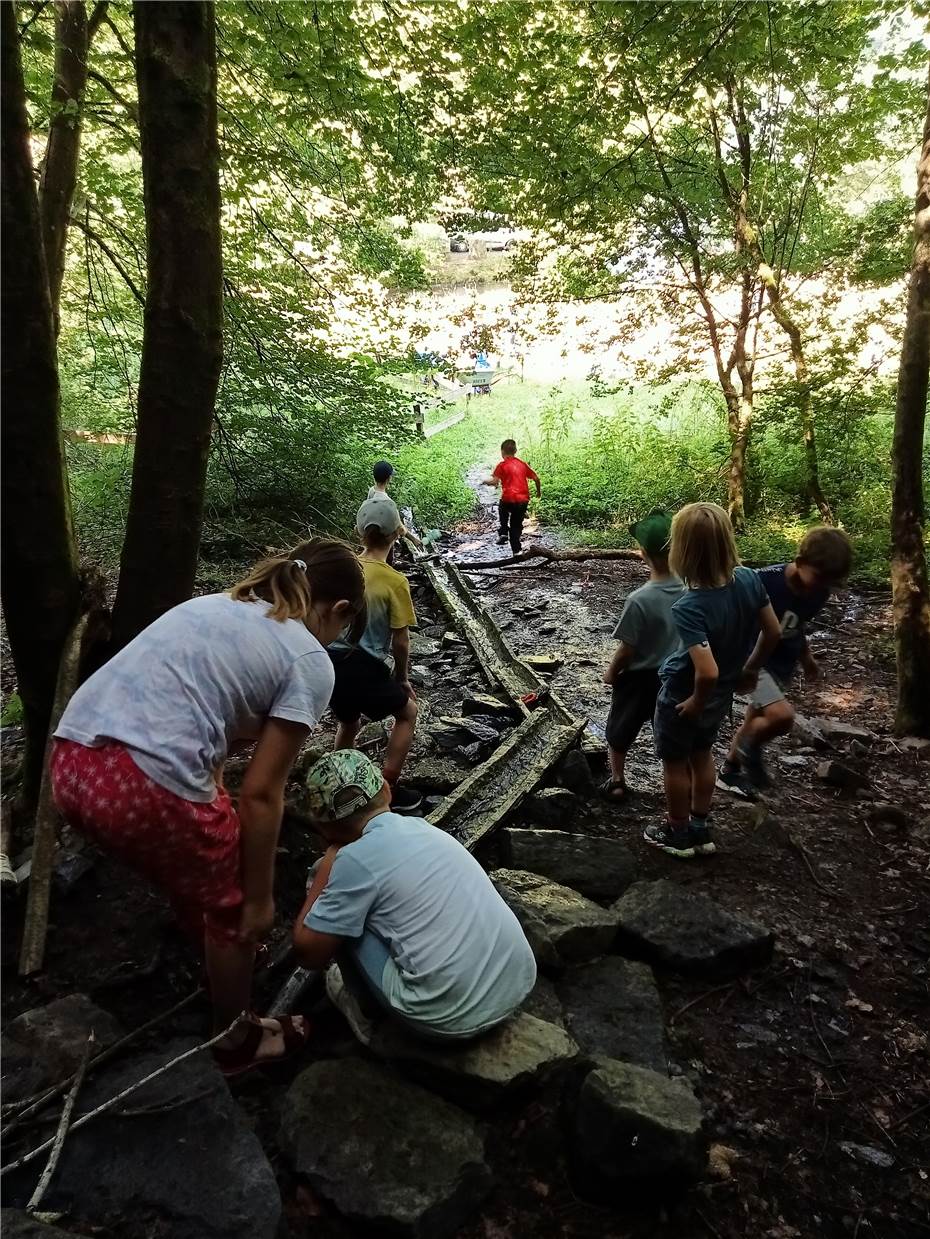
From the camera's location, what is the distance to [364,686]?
12.6ft

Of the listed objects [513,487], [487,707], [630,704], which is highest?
[513,487]

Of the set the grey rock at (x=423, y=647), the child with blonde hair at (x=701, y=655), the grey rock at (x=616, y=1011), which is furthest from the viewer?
the grey rock at (x=423, y=647)

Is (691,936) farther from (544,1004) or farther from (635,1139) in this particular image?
(635,1139)

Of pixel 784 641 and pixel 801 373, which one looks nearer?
pixel 784 641

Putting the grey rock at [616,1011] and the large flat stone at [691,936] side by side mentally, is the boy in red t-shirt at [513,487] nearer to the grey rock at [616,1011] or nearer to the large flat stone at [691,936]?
the large flat stone at [691,936]

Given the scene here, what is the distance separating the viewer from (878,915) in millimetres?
3422

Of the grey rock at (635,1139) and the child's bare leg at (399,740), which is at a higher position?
the child's bare leg at (399,740)

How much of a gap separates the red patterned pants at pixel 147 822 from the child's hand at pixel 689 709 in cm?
227

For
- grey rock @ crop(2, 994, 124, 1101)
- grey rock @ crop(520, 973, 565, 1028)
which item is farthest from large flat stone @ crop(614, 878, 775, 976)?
grey rock @ crop(2, 994, 124, 1101)

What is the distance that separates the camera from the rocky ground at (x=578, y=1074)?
1920mm

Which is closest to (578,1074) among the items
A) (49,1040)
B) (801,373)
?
(49,1040)

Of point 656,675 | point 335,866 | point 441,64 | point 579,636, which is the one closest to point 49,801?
point 335,866

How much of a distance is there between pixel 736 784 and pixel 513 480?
7242 millimetres

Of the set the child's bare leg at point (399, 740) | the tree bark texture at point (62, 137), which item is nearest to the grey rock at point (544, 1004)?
the child's bare leg at point (399, 740)
